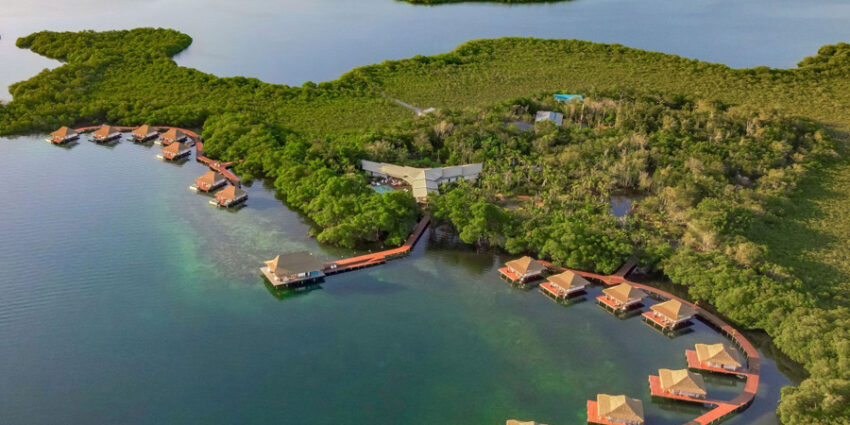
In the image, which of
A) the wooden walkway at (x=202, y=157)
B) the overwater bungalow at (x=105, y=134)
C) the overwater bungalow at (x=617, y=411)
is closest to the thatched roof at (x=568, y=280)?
the overwater bungalow at (x=617, y=411)

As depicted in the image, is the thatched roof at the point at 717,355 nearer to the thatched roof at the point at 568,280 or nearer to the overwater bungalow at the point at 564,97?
the thatched roof at the point at 568,280

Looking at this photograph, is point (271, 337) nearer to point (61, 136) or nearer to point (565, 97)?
point (61, 136)

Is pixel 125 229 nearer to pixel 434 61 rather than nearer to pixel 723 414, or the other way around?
pixel 723 414

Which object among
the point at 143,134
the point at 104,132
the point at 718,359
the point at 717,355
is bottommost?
the point at 718,359

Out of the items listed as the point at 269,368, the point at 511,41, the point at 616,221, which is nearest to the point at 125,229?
the point at 269,368

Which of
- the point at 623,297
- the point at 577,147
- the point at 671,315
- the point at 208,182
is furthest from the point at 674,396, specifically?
the point at 208,182

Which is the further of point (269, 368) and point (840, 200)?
point (840, 200)

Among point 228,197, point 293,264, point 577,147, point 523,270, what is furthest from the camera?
point 577,147
